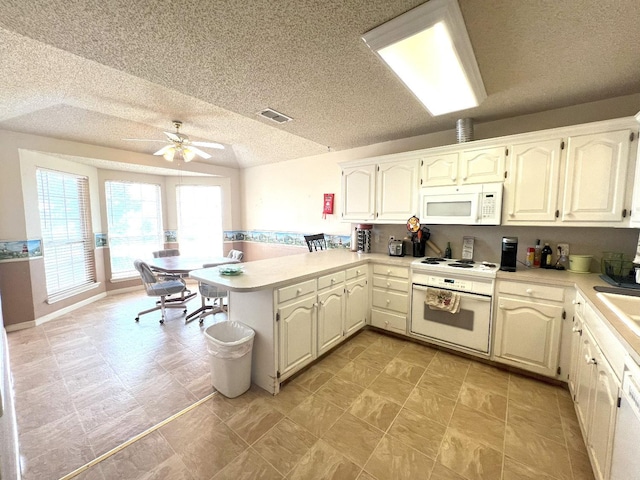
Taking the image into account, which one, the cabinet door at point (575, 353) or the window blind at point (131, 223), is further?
the window blind at point (131, 223)

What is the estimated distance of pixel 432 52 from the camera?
4.94 feet

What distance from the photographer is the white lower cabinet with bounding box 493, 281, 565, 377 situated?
2.07 m

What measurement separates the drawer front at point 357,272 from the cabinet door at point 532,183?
1433 mm

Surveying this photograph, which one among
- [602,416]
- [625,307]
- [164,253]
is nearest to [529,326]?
[625,307]

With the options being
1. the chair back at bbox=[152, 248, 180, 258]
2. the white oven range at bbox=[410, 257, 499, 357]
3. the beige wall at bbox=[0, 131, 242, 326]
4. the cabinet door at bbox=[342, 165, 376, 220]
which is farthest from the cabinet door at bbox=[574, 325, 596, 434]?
the beige wall at bbox=[0, 131, 242, 326]

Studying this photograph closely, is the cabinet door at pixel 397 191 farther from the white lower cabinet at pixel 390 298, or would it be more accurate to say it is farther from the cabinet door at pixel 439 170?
the white lower cabinet at pixel 390 298

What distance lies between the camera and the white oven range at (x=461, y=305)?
236cm

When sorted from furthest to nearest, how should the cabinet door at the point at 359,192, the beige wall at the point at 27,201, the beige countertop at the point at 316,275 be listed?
1. the cabinet door at the point at 359,192
2. the beige wall at the point at 27,201
3. the beige countertop at the point at 316,275

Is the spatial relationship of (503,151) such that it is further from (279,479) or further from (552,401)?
(279,479)

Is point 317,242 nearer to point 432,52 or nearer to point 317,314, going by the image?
point 317,314

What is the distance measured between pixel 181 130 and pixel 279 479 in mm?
4073

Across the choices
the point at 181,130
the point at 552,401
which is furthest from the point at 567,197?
the point at 181,130

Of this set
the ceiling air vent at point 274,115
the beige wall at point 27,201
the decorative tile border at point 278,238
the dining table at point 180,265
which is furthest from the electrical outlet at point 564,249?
the beige wall at point 27,201

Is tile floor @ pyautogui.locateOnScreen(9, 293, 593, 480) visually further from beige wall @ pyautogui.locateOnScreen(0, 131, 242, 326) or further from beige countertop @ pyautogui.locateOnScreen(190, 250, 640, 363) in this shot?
beige countertop @ pyautogui.locateOnScreen(190, 250, 640, 363)
